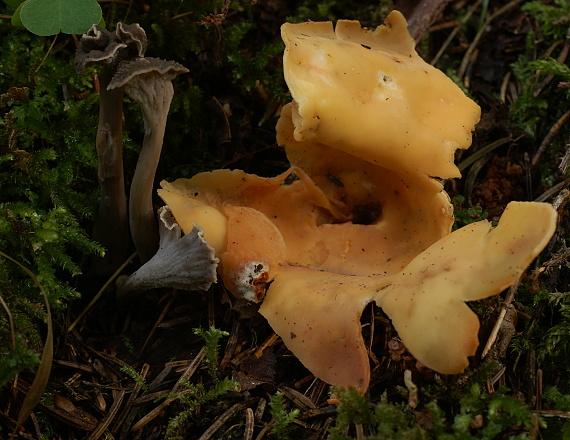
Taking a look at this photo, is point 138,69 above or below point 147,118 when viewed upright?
above

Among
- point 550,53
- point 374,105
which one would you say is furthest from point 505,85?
point 374,105

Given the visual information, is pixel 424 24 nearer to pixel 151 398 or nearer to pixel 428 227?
pixel 428 227

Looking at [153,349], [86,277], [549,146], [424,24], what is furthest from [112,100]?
[549,146]

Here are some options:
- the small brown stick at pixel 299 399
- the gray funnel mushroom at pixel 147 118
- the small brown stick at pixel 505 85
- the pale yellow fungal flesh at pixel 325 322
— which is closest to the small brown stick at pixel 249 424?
the small brown stick at pixel 299 399

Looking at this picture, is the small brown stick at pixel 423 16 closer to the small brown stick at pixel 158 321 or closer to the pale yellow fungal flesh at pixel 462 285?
the pale yellow fungal flesh at pixel 462 285

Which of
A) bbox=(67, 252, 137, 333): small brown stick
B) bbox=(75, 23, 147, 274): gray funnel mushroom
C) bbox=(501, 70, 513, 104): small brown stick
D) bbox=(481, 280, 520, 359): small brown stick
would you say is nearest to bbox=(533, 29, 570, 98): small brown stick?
bbox=(501, 70, 513, 104): small brown stick

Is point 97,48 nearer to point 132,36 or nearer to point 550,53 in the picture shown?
point 132,36

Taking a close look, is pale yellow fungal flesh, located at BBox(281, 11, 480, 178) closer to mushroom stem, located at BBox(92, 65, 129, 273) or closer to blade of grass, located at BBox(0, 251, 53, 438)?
mushroom stem, located at BBox(92, 65, 129, 273)
